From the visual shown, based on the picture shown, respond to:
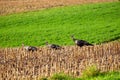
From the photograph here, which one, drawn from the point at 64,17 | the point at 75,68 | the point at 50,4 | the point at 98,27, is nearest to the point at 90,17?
the point at 64,17

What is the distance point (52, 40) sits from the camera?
92.5 feet

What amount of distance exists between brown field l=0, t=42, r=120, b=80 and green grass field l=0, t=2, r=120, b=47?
7974mm

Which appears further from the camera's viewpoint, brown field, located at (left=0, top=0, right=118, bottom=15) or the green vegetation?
brown field, located at (left=0, top=0, right=118, bottom=15)

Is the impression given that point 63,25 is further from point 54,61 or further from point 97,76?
point 97,76

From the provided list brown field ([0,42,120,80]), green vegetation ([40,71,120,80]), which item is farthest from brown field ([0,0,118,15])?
green vegetation ([40,71,120,80])

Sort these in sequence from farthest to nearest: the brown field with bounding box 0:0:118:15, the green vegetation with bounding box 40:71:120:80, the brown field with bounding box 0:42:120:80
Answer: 1. the brown field with bounding box 0:0:118:15
2. the brown field with bounding box 0:42:120:80
3. the green vegetation with bounding box 40:71:120:80

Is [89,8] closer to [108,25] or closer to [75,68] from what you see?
[108,25]

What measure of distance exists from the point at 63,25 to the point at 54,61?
17.9 metres

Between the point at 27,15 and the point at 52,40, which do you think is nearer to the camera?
the point at 52,40

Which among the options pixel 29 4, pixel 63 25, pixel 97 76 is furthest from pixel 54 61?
pixel 29 4

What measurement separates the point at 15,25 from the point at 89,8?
407 inches

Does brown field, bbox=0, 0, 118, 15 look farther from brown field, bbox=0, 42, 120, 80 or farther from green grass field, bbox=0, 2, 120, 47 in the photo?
brown field, bbox=0, 42, 120, 80

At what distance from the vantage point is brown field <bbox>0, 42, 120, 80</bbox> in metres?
14.7

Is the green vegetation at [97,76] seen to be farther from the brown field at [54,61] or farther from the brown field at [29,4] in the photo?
the brown field at [29,4]
